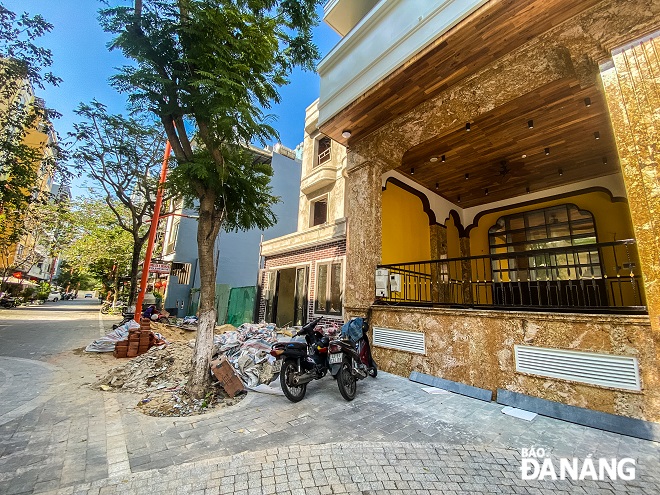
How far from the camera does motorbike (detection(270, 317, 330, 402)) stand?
4.00 meters

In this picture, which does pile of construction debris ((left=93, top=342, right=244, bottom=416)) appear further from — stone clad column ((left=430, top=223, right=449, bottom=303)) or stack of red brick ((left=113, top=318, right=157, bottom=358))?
stone clad column ((left=430, top=223, right=449, bottom=303))

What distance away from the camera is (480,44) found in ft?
14.5

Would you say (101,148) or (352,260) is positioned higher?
(101,148)

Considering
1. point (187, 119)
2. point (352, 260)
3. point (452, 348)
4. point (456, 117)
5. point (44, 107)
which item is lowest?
point (452, 348)

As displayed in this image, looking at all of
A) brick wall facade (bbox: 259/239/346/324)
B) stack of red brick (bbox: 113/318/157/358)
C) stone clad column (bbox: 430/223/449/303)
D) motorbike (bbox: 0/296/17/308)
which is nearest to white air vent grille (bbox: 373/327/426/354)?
brick wall facade (bbox: 259/239/346/324)

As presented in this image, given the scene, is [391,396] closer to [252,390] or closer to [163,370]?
[252,390]

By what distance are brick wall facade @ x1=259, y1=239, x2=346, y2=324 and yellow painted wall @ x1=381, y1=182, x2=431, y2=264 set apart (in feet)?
5.78

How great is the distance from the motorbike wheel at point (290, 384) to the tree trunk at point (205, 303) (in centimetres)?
126

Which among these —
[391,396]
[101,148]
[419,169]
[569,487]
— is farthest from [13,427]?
[101,148]

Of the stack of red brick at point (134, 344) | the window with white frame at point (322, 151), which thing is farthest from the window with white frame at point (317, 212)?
the stack of red brick at point (134, 344)

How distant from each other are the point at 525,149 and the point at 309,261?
717 centimetres

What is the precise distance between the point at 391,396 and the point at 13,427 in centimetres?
465

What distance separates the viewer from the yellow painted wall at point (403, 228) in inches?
309

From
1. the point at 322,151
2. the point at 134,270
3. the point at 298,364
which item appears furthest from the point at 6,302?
the point at 298,364
